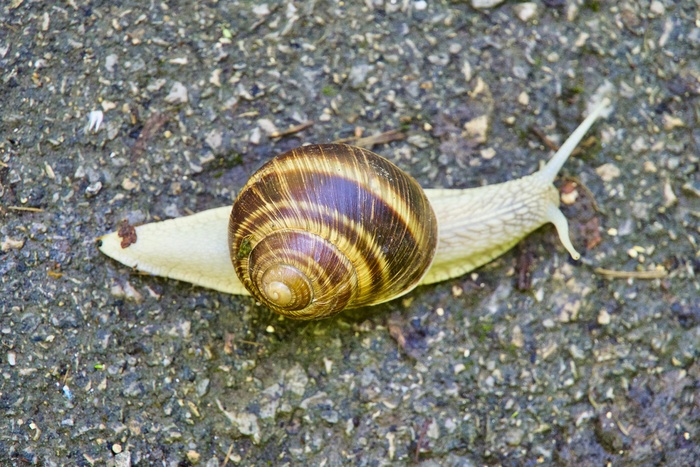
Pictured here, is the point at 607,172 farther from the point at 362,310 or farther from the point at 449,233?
the point at 362,310

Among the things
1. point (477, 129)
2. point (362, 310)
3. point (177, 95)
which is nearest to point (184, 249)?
point (177, 95)

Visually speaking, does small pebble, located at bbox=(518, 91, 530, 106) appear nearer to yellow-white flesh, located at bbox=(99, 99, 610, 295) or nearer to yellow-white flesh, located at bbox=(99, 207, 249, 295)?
yellow-white flesh, located at bbox=(99, 99, 610, 295)

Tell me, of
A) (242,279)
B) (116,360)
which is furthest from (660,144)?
(116,360)

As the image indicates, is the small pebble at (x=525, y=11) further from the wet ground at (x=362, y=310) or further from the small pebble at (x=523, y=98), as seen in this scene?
the small pebble at (x=523, y=98)

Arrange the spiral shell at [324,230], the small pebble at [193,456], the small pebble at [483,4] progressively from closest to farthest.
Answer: the spiral shell at [324,230] < the small pebble at [193,456] < the small pebble at [483,4]

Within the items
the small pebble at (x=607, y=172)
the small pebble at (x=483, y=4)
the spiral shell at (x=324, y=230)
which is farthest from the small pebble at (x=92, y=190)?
the small pebble at (x=607, y=172)

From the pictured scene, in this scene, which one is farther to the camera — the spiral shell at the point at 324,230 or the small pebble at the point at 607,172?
the small pebble at the point at 607,172

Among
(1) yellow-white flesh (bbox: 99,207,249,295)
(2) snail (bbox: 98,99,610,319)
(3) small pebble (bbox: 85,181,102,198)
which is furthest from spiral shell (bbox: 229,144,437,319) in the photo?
(3) small pebble (bbox: 85,181,102,198)
